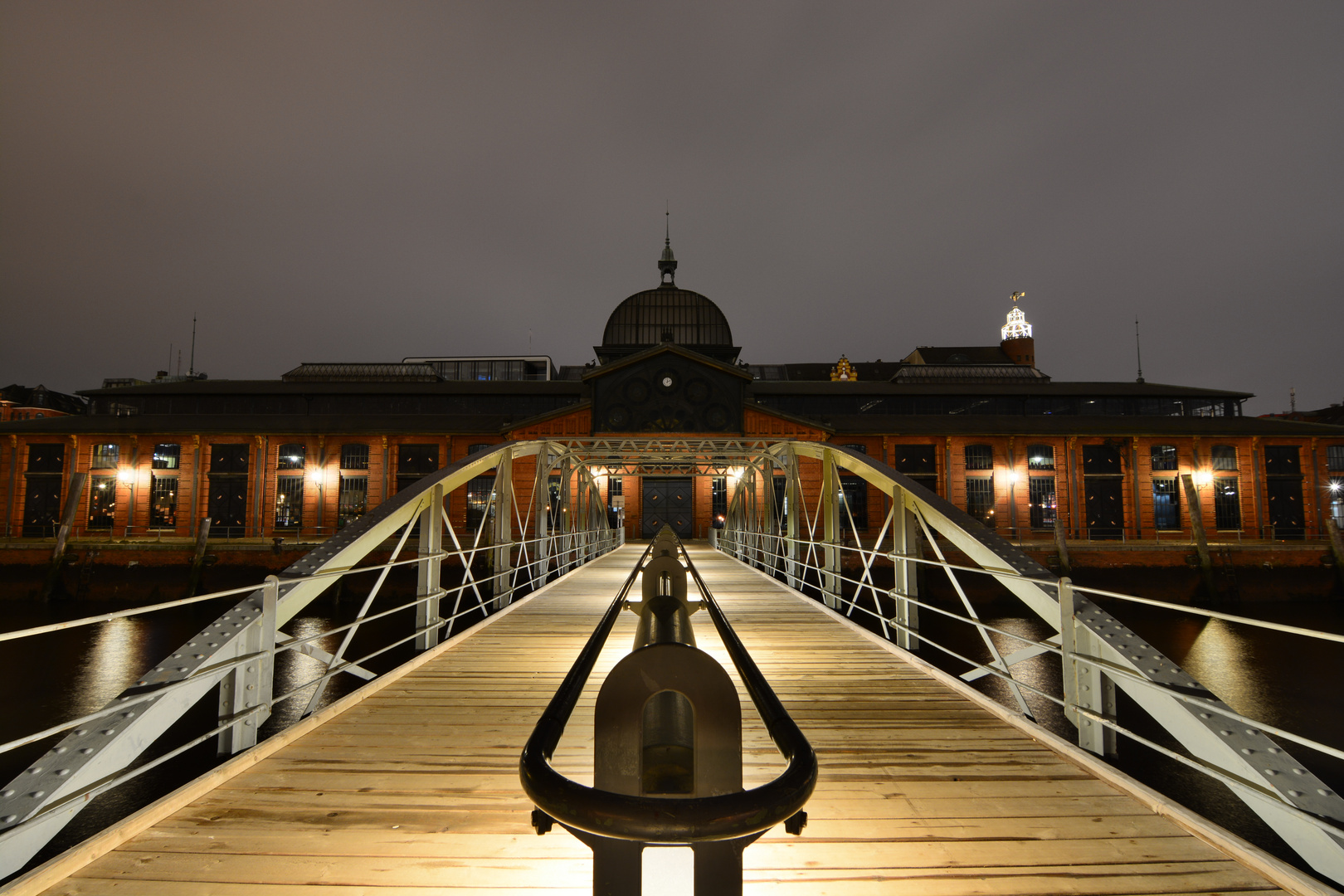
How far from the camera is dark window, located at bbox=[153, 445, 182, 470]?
2748 cm

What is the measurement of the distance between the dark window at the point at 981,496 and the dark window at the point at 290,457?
2865 centimetres

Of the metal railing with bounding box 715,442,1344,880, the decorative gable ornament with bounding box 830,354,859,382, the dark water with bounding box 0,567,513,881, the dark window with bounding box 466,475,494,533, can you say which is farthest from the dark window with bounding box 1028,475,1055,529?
the metal railing with bounding box 715,442,1344,880

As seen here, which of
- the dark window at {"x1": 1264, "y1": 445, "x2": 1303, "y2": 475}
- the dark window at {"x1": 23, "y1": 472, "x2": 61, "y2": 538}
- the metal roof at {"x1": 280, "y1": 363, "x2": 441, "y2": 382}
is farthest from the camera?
the metal roof at {"x1": 280, "y1": 363, "x2": 441, "y2": 382}

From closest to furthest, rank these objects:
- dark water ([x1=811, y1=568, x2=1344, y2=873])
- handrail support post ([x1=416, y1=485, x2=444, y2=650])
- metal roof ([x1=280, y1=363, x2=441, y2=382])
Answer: handrail support post ([x1=416, y1=485, x2=444, y2=650])
dark water ([x1=811, y1=568, x2=1344, y2=873])
metal roof ([x1=280, y1=363, x2=441, y2=382])

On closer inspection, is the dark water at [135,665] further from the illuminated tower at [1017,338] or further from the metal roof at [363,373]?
the illuminated tower at [1017,338]

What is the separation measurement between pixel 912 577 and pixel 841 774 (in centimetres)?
458

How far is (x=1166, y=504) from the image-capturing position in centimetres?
2695

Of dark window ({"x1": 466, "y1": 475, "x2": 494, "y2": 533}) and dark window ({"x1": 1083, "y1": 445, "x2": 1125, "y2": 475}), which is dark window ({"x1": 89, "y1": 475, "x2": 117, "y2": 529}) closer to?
dark window ({"x1": 466, "y1": 475, "x2": 494, "y2": 533})

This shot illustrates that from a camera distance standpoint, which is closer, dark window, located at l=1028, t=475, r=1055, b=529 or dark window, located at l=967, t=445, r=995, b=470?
dark window, located at l=1028, t=475, r=1055, b=529

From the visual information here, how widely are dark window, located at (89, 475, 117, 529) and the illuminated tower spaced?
58997 mm

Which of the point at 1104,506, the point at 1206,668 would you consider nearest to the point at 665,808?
the point at 1206,668

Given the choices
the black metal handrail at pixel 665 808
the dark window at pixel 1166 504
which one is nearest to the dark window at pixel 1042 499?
the dark window at pixel 1166 504

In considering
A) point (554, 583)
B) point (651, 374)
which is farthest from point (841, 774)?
point (651, 374)

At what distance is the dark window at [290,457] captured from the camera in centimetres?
2739
